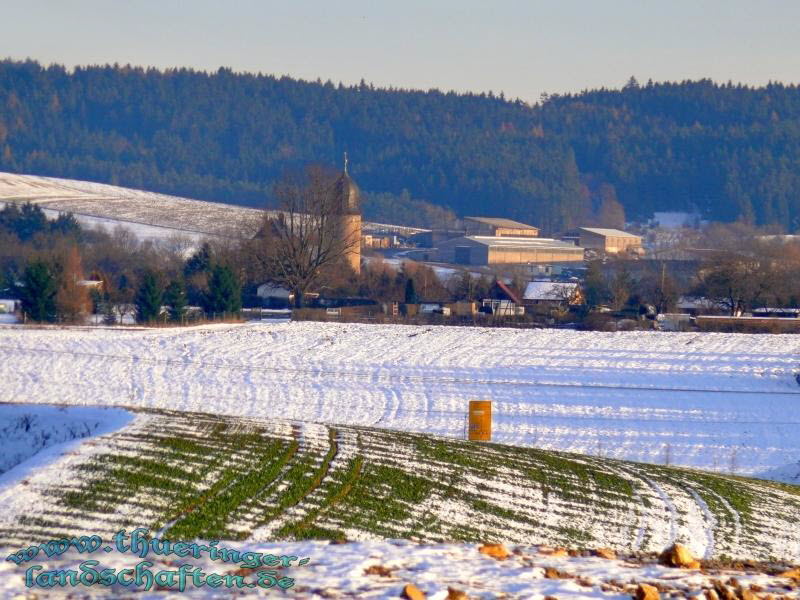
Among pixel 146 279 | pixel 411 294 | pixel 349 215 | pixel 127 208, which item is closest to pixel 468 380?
pixel 146 279

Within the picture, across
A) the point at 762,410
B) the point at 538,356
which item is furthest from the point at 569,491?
the point at 538,356

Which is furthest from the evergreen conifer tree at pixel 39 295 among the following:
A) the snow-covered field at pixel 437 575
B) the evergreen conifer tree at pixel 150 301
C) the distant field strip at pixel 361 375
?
the snow-covered field at pixel 437 575

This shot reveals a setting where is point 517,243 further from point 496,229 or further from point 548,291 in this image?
point 548,291

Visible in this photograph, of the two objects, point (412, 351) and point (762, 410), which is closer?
point (762, 410)

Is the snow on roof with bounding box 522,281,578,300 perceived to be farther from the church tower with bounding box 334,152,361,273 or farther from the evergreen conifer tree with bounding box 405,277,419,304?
the church tower with bounding box 334,152,361,273

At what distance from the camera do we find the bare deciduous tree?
53406 millimetres

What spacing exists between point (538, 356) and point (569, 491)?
62.8 feet

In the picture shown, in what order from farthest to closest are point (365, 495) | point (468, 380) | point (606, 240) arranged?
point (606, 240), point (468, 380), point (365, 495)

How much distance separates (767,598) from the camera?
7.87m

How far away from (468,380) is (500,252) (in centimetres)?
6910

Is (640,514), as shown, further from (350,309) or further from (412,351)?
(350,309)

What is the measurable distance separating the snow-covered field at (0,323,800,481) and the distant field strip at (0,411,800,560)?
6.13 meters

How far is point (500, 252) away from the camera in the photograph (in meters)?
96.8

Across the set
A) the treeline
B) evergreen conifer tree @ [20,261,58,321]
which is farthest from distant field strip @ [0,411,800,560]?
the treeline
